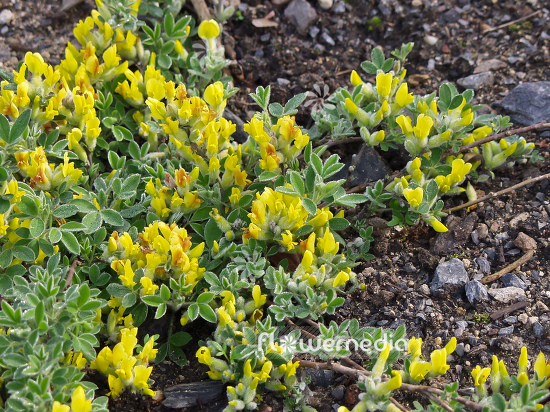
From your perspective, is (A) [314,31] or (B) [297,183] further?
(A) [314,31]

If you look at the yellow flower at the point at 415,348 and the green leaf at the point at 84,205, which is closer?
the yellow flower at the point at 415,348

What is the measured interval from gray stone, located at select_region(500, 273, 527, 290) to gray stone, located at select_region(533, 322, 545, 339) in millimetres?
216

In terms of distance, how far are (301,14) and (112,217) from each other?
7.63ft

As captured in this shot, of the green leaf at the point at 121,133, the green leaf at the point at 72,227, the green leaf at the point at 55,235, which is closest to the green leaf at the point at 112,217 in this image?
the green leaf at the point at 72,227

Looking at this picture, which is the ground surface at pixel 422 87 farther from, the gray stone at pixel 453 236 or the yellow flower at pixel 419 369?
the yellow flower at pixel 419 369

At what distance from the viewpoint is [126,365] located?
91.4 inches

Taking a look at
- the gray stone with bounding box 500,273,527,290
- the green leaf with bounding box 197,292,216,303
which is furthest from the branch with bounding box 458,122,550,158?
the green leaf with bounding box 197,292,216,303

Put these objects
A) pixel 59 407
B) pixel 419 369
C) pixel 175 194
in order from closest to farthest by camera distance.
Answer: pixel 59 407
pixel 419 369
pixel 175 194

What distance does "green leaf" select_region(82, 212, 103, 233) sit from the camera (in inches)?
105

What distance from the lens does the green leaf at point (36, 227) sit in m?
2.50

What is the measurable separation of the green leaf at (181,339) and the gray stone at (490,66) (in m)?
2.58

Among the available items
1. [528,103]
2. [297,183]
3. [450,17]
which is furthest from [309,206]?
[450,17]

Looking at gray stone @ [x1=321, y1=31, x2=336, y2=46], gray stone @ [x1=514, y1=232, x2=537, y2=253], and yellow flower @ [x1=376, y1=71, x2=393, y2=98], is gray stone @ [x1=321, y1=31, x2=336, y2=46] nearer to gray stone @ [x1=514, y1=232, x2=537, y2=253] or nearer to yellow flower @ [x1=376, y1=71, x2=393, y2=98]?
yellow flower @ [x1=376, y1=71, x2=393, y2=98]

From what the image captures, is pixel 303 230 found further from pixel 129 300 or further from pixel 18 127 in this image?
pixel 18 127
